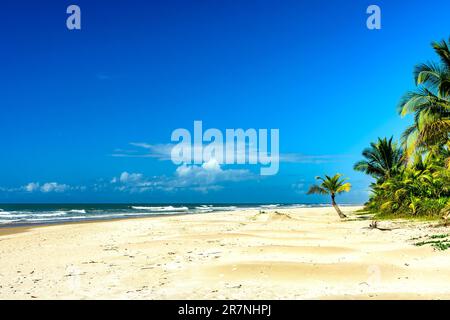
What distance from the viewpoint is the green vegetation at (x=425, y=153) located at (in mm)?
18219

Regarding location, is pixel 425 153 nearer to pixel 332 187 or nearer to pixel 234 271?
pixel 332 187

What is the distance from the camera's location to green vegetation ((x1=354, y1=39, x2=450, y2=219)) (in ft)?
59.8

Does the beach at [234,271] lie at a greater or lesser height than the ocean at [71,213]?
greater

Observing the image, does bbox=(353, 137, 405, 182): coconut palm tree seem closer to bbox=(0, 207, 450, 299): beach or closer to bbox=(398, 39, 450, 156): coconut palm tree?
bbox=(398, 39, 450, 156): coconut palm tree

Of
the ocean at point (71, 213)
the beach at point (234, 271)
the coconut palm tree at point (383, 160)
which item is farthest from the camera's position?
the ocean at point (71, 213)

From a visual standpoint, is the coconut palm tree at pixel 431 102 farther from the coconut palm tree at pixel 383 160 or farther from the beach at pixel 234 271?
the coconut palm tree at pixel 383 160

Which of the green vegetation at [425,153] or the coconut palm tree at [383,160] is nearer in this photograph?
the green vegetation at [425,153]

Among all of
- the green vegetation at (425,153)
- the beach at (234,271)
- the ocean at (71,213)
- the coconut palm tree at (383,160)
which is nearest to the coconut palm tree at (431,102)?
the green vegetation at (425,153)

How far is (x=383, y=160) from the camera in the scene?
32.8 meters

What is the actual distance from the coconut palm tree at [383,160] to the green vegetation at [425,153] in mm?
79
